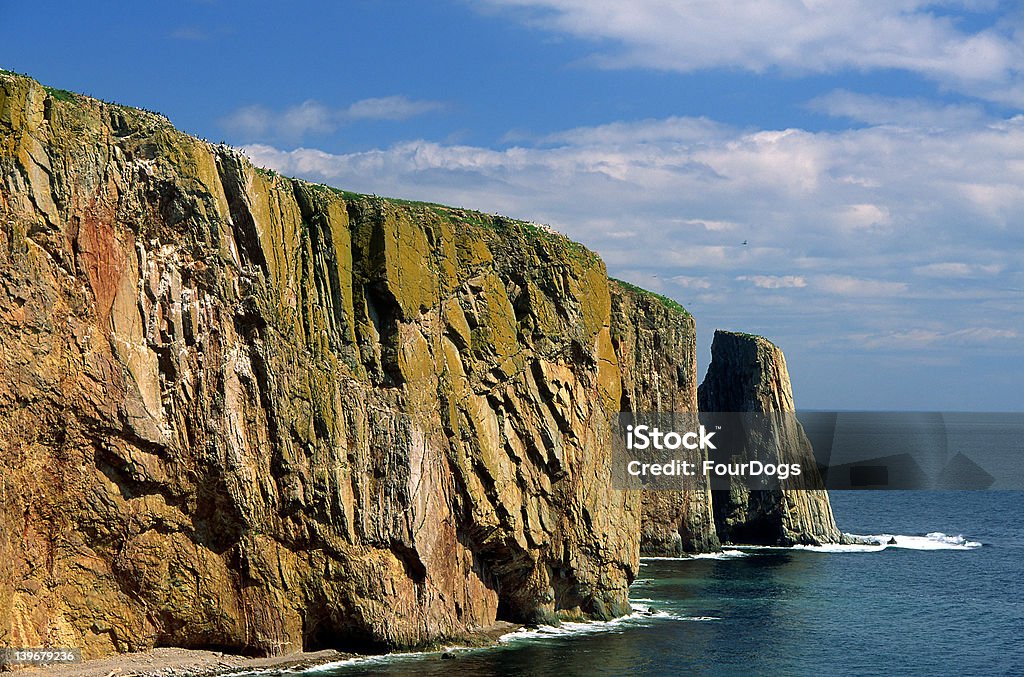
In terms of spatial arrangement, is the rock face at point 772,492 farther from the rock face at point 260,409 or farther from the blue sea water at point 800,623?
the rock face at point 260,409

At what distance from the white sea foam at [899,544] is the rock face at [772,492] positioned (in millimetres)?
1290

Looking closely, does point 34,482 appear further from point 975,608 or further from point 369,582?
point 975,608

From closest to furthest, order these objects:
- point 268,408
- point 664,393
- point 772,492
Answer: point 268,408 < point 664,393 < point 772,492

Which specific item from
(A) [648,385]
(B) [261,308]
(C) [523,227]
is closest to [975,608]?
(A) [648,385]

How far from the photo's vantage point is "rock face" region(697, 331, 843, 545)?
99812 millimetres

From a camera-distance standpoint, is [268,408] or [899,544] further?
[899,544]

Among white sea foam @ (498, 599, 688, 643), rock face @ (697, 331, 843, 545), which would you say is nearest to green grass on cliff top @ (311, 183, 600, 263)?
white sea foam @ (498, 599, 688, 643)

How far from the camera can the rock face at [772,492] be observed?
327 ft

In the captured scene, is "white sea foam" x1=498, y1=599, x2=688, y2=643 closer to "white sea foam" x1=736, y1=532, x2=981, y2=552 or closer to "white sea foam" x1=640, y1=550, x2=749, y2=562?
"white sea foam" x1=640, y1=550, x2=749, y2=562

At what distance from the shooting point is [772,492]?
10056 centimetres

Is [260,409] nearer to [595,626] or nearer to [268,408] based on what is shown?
[268,408]

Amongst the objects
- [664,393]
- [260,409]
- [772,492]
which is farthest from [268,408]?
[772,492]

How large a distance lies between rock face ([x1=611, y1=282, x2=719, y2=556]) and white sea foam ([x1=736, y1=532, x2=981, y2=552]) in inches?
253

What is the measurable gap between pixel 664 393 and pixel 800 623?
32.0 meters
